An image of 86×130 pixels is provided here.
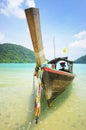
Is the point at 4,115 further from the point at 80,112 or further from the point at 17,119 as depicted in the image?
the point at 80,112

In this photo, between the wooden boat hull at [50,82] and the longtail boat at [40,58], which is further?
the wooden boat hull at [50,82]

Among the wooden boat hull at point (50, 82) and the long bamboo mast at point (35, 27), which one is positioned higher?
the long bamboo mast at point (35, 27)

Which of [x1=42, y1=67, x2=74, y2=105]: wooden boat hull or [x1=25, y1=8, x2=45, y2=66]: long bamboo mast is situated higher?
[x1=25, y1=8, x2=45, y2=66]: long bamboo mast

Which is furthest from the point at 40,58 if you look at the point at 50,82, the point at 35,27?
the point at 50,82

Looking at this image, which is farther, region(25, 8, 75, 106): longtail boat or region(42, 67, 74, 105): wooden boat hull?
region(42, 67, 74, 105): wooden boat hull

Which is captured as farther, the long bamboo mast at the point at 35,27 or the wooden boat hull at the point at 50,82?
the wooden boat hull at the point at 50,82

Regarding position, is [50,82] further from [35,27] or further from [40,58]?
[35,27]

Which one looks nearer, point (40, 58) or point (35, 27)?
point (35, 27)

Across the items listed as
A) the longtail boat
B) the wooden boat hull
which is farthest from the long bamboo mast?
the wooden boat hull

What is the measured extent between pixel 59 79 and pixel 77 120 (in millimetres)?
2287

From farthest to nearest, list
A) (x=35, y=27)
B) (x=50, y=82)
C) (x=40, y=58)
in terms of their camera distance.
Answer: (x=50, y=82), (x=40, y=58), (x=35, y=27)

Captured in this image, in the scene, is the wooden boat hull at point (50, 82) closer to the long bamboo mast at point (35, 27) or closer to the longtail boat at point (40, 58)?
the longtail boat at point (40, 58)

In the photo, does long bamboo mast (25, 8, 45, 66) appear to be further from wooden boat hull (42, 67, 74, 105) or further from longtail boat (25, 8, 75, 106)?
wooden boat hull (42, 67, 74, 105)

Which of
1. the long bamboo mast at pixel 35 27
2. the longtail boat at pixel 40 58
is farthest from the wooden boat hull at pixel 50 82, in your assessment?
the long bamboo mast at pixel 35 27
